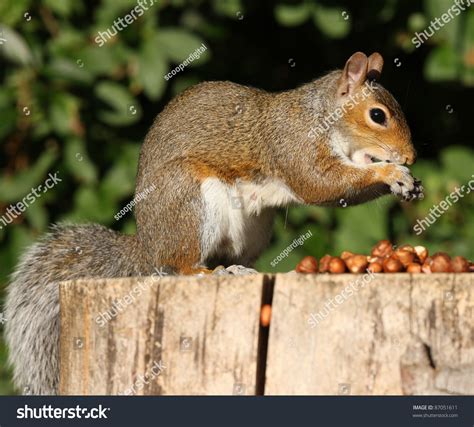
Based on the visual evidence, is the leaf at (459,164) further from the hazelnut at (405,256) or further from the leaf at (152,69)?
the hazelnut at (405,256)

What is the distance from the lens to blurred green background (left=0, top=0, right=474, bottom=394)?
2.86m

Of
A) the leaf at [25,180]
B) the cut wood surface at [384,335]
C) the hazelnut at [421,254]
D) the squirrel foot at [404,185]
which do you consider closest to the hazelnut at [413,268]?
the hazelnut at [421,254]

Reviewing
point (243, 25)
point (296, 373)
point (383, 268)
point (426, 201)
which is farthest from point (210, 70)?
point (296, 373)

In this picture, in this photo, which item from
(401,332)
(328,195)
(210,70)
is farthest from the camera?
(210,70)

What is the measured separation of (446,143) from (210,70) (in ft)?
2.71

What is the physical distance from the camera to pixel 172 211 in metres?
2.34

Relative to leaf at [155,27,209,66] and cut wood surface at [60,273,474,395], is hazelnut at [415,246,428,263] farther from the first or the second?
leaf at [155,27,209,66]

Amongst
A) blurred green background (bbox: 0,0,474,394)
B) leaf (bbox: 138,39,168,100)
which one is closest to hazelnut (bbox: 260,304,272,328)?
blurred green background (bbox: 0,0,474,394)

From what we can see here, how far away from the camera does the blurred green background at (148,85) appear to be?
2861 mm

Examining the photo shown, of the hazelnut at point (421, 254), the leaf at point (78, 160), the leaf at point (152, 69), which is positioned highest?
the leaf at point (152, 69)

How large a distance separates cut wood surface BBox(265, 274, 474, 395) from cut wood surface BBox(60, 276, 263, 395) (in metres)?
0.09

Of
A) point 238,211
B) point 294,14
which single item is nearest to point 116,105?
point 294,14

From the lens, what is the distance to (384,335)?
5.12ft
